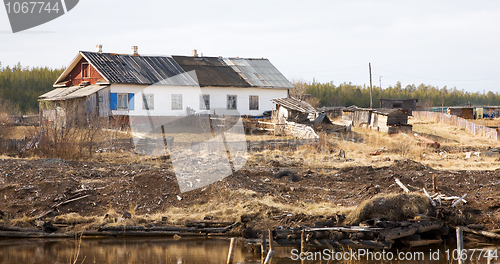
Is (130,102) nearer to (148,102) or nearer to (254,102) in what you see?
(148,102)

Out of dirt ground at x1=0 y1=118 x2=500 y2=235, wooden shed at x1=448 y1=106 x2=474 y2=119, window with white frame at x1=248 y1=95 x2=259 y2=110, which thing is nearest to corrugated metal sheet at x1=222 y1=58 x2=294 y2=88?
window with white frame at x1=248 y1=95 x2=259 y2=110

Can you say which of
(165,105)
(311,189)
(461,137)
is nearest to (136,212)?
(311,189)

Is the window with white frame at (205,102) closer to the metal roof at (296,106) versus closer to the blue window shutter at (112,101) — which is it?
the metal roof at (296,106)

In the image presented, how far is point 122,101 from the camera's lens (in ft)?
94.3

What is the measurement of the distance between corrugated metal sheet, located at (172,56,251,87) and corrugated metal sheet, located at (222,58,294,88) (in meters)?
0.69

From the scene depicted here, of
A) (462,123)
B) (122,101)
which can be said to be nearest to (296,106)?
(122,101)

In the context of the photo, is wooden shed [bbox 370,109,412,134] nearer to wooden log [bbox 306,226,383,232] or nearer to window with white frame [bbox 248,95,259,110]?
window with white frame [bbox 248,95,259,110]

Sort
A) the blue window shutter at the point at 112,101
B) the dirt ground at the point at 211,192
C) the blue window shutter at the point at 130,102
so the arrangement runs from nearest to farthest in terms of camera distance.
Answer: the dirt ground at the point at 211,192
the blue window shutter at the point at 112,101
the blue window shutter at the point at 130,102

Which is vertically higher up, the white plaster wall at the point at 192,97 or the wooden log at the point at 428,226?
the white plaster wall at the point at 192,97

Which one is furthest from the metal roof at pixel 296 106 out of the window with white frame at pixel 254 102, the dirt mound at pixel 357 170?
the dirt mound at pixel 357 170

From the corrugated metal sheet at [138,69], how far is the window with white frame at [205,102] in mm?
1195

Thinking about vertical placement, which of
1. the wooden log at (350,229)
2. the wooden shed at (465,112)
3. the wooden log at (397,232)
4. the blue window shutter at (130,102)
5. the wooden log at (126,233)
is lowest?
the wooden log at (126,233)

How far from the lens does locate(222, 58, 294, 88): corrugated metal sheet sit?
3494 cm

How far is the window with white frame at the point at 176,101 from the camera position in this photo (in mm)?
30861
